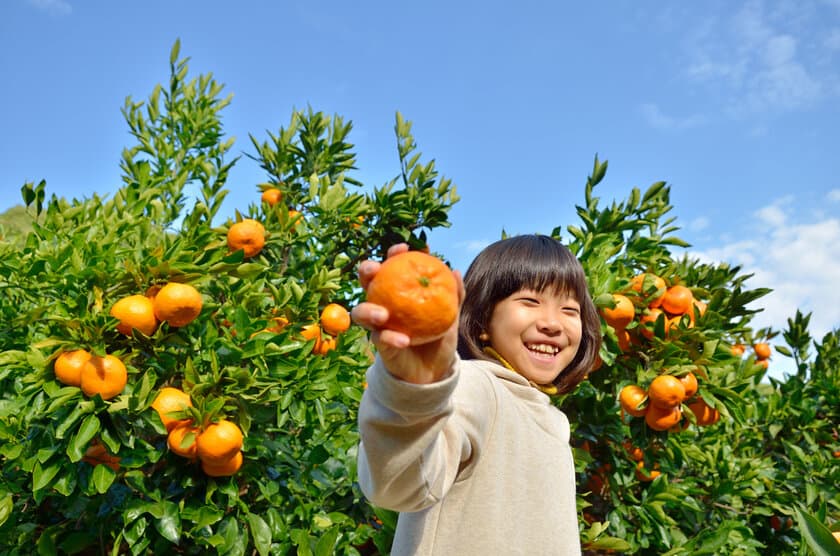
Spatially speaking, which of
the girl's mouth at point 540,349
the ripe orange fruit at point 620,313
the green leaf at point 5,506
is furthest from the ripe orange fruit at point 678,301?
the green leaf at point 5,506

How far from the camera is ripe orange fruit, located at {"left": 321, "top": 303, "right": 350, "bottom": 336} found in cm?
226

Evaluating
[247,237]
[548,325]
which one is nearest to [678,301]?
[548,325]

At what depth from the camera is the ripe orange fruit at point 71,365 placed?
166cm

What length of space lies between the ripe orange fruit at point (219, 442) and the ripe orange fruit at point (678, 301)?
1448 millimetres

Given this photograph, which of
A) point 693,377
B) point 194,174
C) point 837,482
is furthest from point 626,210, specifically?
point 194,174

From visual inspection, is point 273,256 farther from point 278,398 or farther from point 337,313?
point 278,398

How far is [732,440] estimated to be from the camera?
3285 mm

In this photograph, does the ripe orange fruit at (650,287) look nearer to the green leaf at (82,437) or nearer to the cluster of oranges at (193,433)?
the cluster of oranges at (193,433)

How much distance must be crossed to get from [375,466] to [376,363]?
0.45 ft

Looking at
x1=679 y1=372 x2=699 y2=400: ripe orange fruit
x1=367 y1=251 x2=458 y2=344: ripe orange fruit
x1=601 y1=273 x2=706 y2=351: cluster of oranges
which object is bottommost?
x1=367 y1=251 x2=458 y2=344: ripe orange fruit

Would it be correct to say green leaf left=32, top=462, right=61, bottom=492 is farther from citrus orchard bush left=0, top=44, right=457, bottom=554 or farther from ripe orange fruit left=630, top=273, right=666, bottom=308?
ripe orange fruit left=630, top=273, right=666, bottom=308

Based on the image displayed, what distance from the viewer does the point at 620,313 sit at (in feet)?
6.78

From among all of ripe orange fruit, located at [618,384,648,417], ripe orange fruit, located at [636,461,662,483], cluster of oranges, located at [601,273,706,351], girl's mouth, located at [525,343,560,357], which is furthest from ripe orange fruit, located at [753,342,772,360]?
girl's mouth, located at [525,343,560,357]

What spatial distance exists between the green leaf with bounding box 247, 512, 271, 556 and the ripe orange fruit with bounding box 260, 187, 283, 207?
4.43 feet
